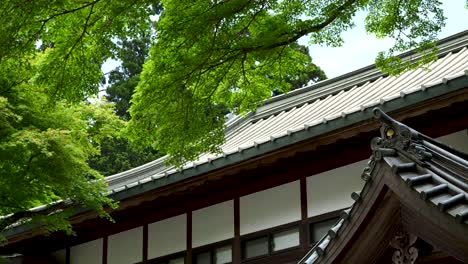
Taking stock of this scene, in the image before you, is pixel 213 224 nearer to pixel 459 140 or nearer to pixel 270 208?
pixel 270 208

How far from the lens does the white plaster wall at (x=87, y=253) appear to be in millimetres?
15508

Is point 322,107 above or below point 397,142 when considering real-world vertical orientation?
above

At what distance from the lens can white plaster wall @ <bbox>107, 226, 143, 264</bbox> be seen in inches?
586

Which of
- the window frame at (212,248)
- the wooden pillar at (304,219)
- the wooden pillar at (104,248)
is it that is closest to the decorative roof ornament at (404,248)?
the wooden pillar at (304,219)

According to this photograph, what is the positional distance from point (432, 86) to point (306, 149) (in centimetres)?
229

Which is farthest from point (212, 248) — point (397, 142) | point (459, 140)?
point (397, 142)

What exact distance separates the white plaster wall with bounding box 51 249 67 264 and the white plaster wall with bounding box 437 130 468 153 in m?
7.76

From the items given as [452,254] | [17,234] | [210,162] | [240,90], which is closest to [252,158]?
[210,162]

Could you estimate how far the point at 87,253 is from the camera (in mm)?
15688

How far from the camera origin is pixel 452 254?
6117mm

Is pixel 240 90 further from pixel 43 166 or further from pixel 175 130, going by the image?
pixel 43 166

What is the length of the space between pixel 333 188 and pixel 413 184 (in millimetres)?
5877

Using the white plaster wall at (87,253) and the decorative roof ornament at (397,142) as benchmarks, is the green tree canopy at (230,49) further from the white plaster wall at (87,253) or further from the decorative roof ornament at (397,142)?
the white plaster wall at (87,253)

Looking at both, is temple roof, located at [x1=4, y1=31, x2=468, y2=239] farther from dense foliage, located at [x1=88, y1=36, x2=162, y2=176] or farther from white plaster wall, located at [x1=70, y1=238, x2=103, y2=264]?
dense foliage, located at [x1=88, y1=36, x2=162, y2=176]
